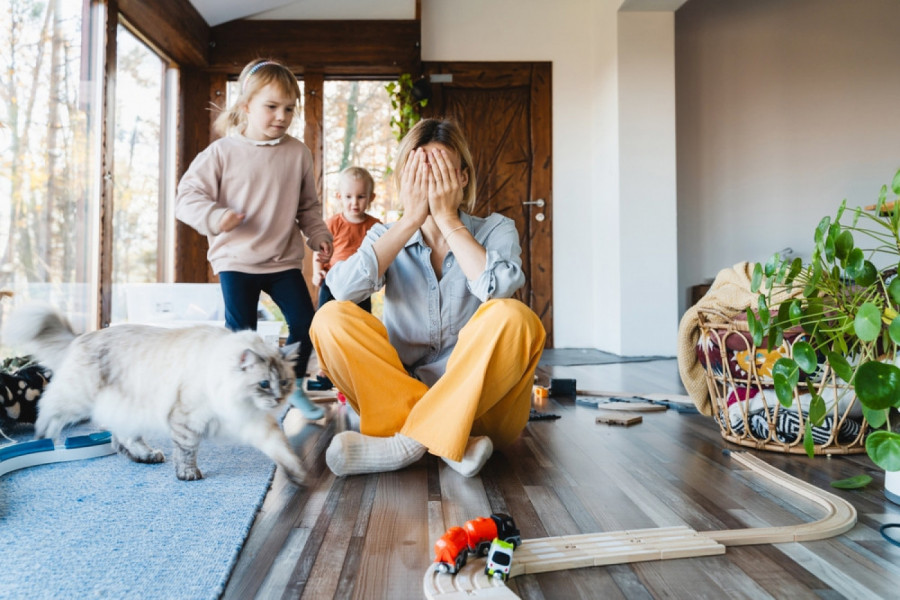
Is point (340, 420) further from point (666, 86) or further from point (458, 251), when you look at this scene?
point (666, 86)

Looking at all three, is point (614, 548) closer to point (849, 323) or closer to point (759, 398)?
point (849, 323)

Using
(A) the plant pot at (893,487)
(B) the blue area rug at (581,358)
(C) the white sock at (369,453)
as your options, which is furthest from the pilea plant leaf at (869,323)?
(B) the blue area rug at (581,358)

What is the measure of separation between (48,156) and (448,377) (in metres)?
2.41

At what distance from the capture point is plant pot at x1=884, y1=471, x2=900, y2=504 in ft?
4.03

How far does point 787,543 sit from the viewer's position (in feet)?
3.43

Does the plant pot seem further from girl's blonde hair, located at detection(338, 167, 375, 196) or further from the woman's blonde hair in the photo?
girl's blonde hair, located at detection(338, 167, 375, 196)

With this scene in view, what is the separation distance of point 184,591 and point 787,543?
2.94ft

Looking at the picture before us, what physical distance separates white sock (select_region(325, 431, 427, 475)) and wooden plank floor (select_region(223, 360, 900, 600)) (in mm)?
29

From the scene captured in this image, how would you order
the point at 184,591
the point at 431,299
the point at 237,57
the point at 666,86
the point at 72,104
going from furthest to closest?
the point at 237,57
the point at 666,86
the point at 72,104
the point at 431,299
the point at 184,591

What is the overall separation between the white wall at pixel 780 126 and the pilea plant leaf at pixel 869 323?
4.04 m

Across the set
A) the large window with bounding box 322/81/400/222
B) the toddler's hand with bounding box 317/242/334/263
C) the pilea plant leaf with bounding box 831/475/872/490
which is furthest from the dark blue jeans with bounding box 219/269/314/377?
the large window with bounding box 322/81/400/222

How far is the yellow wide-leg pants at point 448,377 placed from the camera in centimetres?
135

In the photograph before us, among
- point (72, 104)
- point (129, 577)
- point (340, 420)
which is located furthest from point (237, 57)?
point (129, 577)

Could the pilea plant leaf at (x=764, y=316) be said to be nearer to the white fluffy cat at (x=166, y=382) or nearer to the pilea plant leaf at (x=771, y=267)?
the pilea plant leaf at (x=771, y=267)
